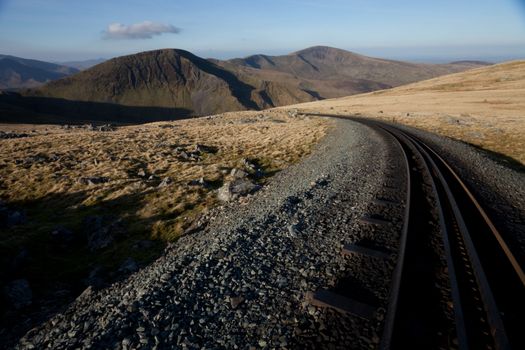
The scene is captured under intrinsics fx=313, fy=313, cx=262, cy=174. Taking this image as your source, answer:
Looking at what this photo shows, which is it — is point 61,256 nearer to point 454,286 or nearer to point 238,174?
point 238,174

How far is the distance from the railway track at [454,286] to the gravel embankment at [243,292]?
45 centimetres

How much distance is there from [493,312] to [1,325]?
1222 cm

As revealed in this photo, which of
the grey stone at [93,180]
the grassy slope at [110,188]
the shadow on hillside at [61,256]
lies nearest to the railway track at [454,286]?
the shadow on hillside at [61,256]

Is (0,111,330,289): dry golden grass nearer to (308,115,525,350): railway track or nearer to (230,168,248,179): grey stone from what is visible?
(230,168,248,179): grey stone

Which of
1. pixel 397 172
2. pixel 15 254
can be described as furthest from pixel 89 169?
pixel 397 172

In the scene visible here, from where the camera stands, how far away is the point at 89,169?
27.2 m

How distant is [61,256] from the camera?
13.6m

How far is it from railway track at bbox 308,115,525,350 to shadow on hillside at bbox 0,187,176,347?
Answer: 26.6 feet

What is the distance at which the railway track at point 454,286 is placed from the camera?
535 cm

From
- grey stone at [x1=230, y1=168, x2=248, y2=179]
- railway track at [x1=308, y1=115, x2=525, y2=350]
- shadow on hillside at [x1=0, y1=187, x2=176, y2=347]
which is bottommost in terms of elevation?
shadow on hillside at [x1=0, y1=187, x2=176, y2=347]

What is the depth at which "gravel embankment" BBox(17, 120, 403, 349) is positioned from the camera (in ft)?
19.4

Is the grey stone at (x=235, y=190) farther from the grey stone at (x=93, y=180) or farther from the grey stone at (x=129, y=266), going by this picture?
the grey stone at (x=93, y=180)

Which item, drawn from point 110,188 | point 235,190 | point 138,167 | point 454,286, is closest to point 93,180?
point 110,188

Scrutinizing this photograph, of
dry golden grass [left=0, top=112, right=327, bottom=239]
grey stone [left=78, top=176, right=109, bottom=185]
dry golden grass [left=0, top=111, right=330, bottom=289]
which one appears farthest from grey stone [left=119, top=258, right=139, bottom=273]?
grey stone [left=78, top=176, right=109, bottom=185]
